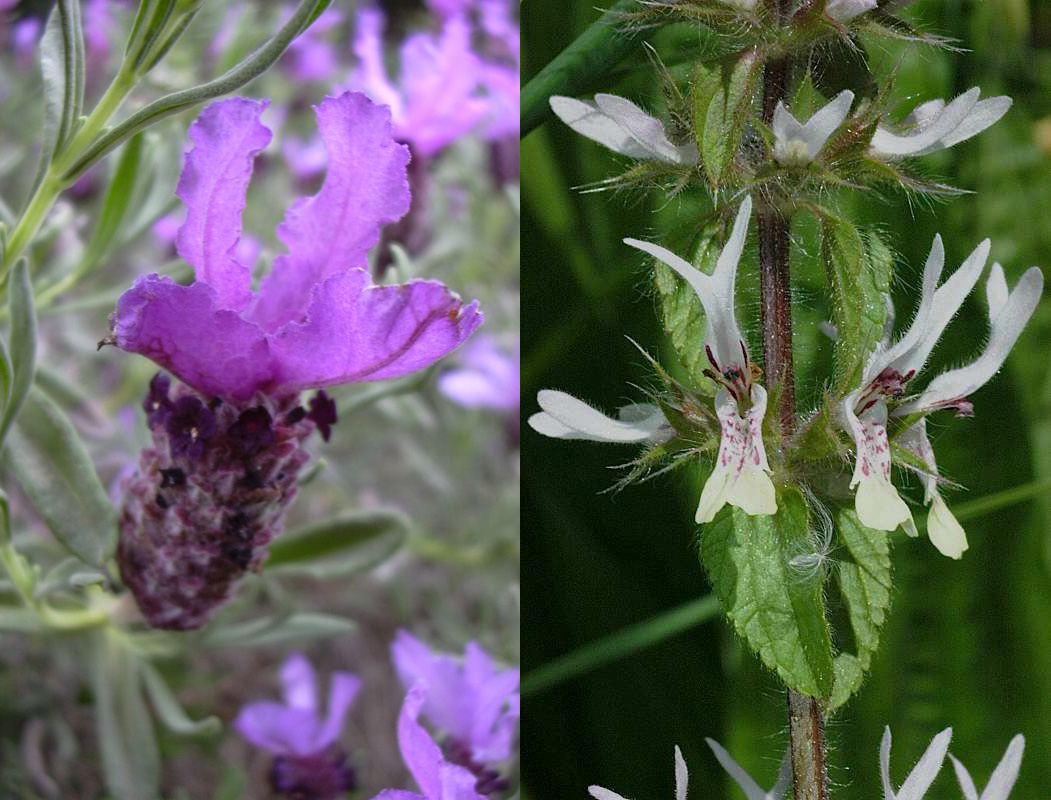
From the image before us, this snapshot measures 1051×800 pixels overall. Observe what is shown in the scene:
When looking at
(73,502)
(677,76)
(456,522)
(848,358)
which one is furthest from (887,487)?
(456,522)

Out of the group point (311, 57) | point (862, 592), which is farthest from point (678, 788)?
point (311, 57)

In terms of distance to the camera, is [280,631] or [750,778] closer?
[750,778]

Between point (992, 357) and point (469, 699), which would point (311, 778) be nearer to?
point (469, 699)

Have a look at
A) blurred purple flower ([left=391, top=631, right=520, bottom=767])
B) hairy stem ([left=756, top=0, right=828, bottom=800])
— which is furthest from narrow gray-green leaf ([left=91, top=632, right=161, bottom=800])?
hairy stem ([left=756, top=0, right=828, bottom=800])

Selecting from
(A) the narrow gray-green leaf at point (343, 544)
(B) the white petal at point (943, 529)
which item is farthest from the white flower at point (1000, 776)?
(A) the narrow gray-green leaf at point (343, 544)

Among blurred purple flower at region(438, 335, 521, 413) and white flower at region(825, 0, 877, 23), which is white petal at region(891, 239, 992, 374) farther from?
blurred purple flower at region(438, 335, 521, 413)
